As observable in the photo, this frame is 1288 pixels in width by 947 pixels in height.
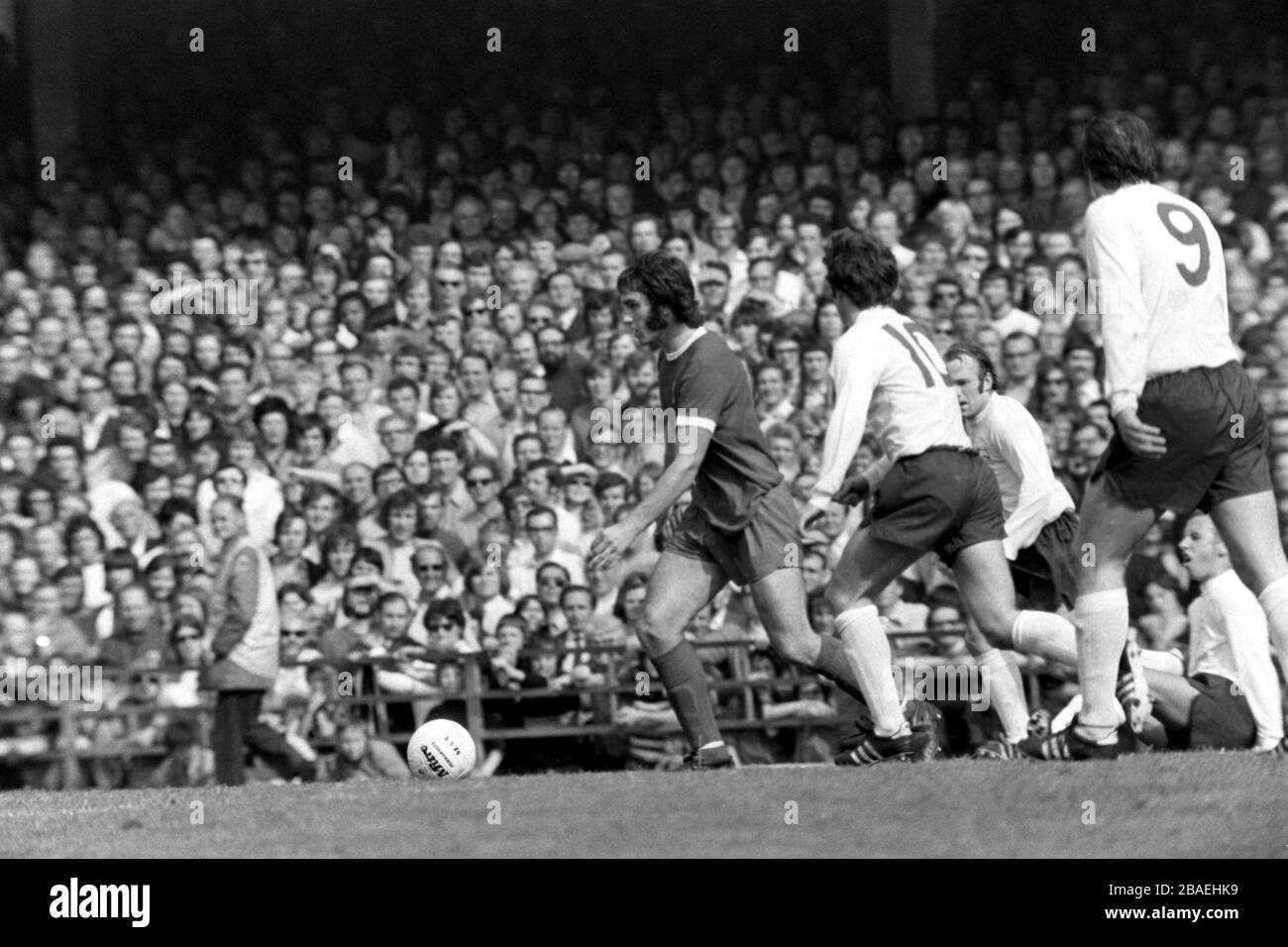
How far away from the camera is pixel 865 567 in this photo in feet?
28.7

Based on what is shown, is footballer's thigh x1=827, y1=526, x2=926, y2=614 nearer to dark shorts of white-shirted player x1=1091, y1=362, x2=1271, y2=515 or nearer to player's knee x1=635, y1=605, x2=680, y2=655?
player's knee x1=635, y1=605, x2=680, y2=655

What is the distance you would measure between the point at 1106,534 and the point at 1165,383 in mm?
540

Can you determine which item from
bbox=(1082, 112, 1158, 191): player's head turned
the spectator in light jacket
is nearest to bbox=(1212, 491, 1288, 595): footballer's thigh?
bbox=(1082, 112, 1158, 191): player's head turned

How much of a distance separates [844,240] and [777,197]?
666 centimetres

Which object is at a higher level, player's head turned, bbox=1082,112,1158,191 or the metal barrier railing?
player's head turned, bbox=1082,112,1158,191

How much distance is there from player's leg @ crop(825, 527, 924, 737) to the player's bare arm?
2.23ft

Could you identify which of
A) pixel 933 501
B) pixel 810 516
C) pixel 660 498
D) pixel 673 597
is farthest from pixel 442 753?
pixel 933 501

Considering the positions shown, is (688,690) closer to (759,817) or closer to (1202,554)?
(759,817)

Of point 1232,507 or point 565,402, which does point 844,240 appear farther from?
point 565,402

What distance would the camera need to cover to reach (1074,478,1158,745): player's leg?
25.4 ft

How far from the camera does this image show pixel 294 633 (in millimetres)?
12453

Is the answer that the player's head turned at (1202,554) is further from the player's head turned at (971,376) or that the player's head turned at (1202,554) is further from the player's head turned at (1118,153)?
the player's head turned at (1118,153)

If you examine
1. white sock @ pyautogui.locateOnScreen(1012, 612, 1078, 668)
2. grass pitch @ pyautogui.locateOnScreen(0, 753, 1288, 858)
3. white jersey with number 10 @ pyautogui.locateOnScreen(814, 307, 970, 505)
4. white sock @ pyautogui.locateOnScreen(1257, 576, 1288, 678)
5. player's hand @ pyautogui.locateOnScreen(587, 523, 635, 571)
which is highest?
white jersey with number 10 @ pyautogui.locateOnScreen(814, 307, 970, 505)

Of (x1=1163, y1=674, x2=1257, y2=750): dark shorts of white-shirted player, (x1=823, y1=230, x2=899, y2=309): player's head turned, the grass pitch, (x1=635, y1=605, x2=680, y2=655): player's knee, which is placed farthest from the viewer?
(x1=1163, y1=674, x2=1257, y2=750): dark shorts of white-shirted player
